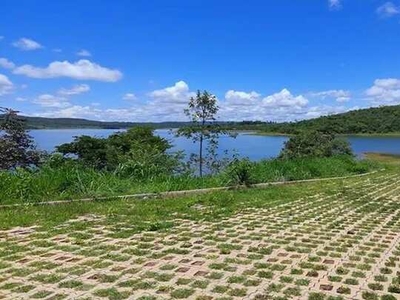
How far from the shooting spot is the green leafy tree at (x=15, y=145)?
490 inches

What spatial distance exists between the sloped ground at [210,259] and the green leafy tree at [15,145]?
642 centimetres

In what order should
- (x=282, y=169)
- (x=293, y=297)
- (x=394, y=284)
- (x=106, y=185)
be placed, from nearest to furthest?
1. (x=293, y=297)
2. (x=394, y=284)
3. (x=106, y=185)
4. (x=282, y=169)

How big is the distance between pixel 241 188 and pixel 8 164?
6.29m

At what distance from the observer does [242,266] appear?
457cm

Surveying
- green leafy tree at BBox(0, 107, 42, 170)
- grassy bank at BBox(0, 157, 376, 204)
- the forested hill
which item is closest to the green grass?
grassy bank at BBox(0, 157, 376, 204)

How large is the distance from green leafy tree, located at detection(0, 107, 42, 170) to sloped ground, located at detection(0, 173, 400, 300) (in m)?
6.42

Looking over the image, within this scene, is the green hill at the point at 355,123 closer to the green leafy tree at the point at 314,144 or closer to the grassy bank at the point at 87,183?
the green leafy tree at the point at 314,144

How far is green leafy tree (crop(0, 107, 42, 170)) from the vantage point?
12453 mm

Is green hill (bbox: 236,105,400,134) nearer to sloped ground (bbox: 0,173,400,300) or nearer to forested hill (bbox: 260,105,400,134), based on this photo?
forested hill (bbox: 260,105,400,134)

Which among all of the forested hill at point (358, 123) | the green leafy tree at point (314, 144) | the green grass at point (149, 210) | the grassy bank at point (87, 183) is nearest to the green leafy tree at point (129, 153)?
the grassy bank at point (87, 183)

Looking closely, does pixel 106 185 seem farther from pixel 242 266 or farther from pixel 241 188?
pixel 242 266

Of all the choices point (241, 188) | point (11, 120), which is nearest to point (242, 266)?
point (241, 188)

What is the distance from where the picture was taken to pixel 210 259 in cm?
479

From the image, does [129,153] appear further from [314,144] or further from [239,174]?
[314,144]
